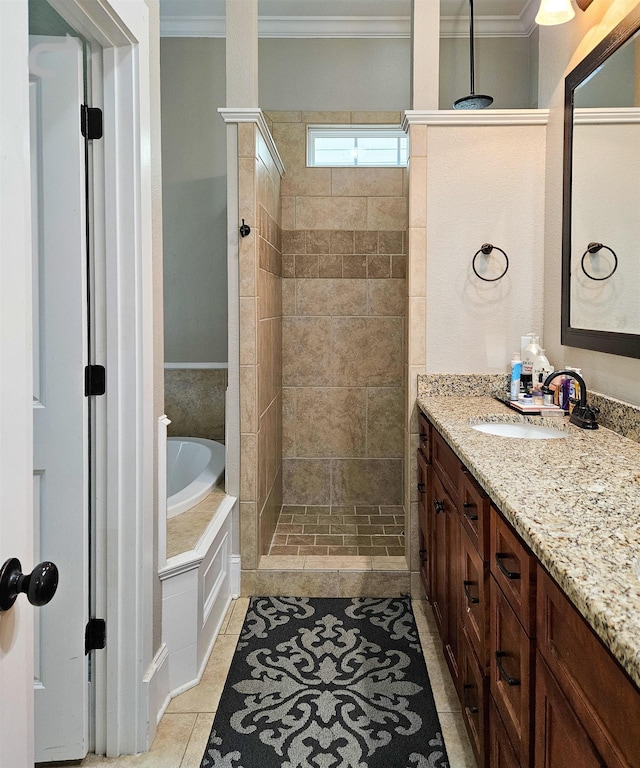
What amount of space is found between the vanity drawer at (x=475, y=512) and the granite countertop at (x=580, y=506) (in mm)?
60

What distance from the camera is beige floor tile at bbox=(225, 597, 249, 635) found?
262 centimetres

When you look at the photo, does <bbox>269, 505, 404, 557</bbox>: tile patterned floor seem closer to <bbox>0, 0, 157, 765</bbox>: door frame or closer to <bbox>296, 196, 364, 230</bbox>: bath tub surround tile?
<bbox>0, 0, 157, 765</bbox>: door frame

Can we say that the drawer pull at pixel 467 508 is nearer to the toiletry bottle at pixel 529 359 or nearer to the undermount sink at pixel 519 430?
the undermount sink at pixel 519 430

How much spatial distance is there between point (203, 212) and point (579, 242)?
2.46 meters

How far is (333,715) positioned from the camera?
6.70 feet

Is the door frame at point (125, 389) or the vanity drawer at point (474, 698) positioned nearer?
the vanity drawer at point (474, 698)

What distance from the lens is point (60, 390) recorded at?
1703mm

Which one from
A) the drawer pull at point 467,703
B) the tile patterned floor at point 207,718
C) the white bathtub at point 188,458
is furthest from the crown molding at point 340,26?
the drawer pull at point 467,703

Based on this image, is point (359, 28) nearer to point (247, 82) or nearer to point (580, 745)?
point (247, 82)

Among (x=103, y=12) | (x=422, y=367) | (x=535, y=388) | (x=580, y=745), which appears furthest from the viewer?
(x=422, y=367)

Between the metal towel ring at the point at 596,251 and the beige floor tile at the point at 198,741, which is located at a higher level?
the metal towel ring at the point at 596,251

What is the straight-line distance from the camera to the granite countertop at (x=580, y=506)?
851 millimetres

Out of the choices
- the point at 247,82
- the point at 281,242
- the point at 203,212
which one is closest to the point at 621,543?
the point at 247,82

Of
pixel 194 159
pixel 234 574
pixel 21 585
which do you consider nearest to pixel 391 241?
pixel 194 159
